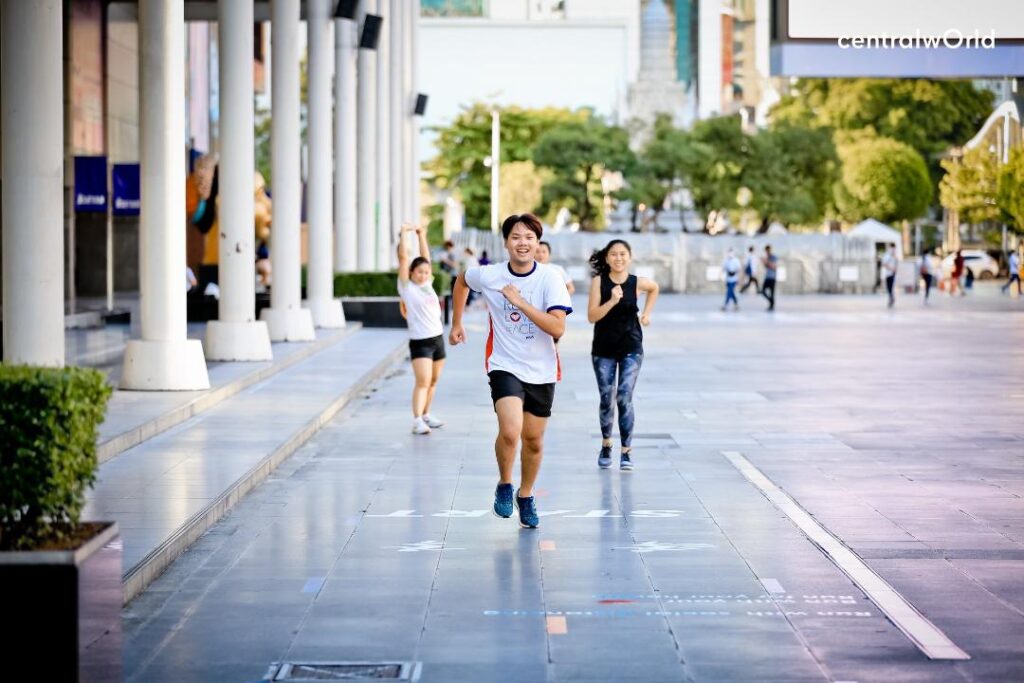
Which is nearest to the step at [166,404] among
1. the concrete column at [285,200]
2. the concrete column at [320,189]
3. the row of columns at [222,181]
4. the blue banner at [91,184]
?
the row of columns at [222,181]

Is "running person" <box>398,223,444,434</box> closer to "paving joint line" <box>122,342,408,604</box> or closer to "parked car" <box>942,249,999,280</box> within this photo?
"paving joint line" <box>122,342,408,604</box>

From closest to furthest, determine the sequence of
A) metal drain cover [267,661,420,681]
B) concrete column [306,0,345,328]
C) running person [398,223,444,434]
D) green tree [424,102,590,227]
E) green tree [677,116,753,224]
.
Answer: metal drain cover [267,661,420,681]
running person [398,223,444,434]
concrete column [306,0,345,328]
green tree [677,116,753,224]
green tree [424,102,590,227]

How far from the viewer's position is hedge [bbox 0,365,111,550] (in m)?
6.55

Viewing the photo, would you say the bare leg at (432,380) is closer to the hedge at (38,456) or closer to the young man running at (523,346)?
the young man running at (523,346)

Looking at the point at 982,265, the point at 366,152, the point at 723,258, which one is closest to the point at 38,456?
the point at 366,152

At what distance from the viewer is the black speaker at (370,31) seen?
129 feet

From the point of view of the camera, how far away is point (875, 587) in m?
9.28

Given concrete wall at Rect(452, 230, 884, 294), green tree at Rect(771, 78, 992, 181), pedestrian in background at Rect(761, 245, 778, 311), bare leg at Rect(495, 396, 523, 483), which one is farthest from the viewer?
green tree at Rect(771, 78, 992, 181)

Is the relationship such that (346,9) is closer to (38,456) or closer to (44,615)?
(38,456)

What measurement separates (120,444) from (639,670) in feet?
26.1

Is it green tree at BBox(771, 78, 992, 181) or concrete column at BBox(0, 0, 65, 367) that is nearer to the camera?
concrete column at BBox(0, 0, 65, 367)

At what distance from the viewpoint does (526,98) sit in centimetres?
15450

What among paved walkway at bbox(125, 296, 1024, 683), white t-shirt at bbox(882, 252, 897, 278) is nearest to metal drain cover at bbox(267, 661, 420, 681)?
paved walkway at bbox(125, 296, 1024, 683)

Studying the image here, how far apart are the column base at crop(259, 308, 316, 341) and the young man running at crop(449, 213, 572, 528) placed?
1887cm
